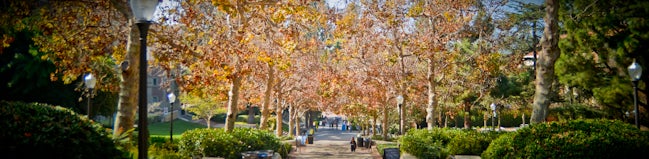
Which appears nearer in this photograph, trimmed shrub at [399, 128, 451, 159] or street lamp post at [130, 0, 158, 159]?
street lamp post at [130, 0, 158, 159]

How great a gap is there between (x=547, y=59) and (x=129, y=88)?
951cm

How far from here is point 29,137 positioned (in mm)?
6406

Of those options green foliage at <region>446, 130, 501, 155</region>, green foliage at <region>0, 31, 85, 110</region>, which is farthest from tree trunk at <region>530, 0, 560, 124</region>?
green foliage at <region>0, 31, 85, 110</region>

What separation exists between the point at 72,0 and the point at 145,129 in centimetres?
792

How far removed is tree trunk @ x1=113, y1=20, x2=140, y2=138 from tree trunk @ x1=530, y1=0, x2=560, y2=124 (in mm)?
9204

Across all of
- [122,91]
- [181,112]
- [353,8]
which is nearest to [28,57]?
[353,8]

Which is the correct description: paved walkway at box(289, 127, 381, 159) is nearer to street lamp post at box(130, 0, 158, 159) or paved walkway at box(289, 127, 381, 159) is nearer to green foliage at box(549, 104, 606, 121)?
green foliage at box(549, 104, 606, 121)

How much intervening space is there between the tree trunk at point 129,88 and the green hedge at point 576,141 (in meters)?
8.07

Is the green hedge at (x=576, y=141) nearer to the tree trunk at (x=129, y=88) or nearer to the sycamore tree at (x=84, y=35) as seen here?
the tree trunk at (x=129, y=88)

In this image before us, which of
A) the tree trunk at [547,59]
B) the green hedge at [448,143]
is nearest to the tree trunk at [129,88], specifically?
the green hedge at [448,143]

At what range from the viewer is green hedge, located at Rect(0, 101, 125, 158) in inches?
250

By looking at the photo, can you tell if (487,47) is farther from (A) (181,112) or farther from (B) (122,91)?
(A) (181,112)

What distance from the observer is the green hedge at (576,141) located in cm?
887

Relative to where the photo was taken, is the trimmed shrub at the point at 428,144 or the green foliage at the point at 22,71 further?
the green foliage at the point at 22,71
